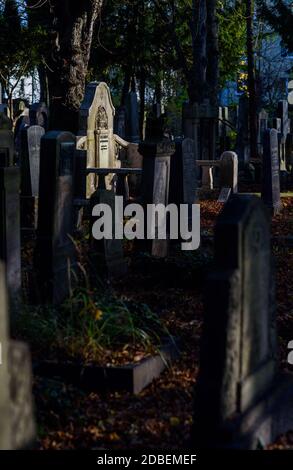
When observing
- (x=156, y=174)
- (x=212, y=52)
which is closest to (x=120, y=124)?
(x=212, y=52)

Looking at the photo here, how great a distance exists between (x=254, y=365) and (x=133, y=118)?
1841 cm

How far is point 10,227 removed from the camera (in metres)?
8.34

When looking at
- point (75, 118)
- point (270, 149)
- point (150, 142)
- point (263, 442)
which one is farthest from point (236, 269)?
point (75, 118)

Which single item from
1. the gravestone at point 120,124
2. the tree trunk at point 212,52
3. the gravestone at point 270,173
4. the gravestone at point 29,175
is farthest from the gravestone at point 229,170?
the tree trunk at point 212,52

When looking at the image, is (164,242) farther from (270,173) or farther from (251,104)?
(251,104)

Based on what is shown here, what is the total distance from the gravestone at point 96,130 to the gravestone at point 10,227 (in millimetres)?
7418

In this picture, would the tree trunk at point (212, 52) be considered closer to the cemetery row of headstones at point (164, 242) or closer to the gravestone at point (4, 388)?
the cemetery row of headstones at point (164, 242)

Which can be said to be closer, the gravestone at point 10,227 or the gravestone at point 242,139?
the gravestone at point 10,227

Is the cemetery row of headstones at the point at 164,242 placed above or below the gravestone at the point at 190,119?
below

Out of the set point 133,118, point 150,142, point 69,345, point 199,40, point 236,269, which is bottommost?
point 69,345

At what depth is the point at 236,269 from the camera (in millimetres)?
5289

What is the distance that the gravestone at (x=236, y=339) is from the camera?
17.1 ft
